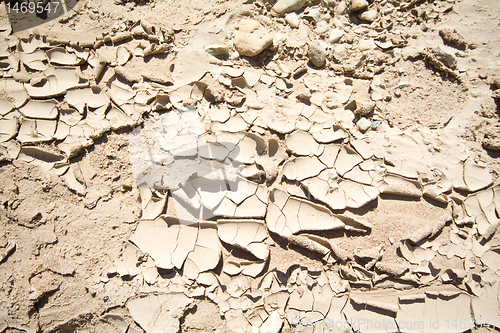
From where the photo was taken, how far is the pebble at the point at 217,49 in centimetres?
200

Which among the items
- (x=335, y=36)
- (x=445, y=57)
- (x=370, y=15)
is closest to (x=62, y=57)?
(x=335, y=36)

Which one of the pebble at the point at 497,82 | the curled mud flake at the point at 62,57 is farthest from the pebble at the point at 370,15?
the curled mud flake at the point at 62,57

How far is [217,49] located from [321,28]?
833 millimetres

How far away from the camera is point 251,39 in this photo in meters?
1.99

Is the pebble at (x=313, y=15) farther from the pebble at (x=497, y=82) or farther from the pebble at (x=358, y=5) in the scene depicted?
the pebble at (x=497, y=82)

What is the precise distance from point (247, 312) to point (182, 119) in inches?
49.4

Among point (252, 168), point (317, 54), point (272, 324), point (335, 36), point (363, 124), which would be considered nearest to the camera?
point (272, 324)

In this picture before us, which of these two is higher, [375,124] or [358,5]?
[358,5]

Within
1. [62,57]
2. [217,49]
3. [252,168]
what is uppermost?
[217,49]

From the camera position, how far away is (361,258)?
1569 millimetres

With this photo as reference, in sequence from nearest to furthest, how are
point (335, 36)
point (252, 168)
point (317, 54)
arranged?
point (252, 168) → point (317, 54) → point (335, 36)

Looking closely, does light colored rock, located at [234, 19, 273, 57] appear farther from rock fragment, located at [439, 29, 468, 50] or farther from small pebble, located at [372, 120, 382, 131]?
rock fragment, located at [439, 29, 468, 50]

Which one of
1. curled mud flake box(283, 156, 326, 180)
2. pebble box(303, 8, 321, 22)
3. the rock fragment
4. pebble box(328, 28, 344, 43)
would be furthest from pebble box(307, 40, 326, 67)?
the rock fragment

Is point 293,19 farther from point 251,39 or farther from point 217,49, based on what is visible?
point 217,49
